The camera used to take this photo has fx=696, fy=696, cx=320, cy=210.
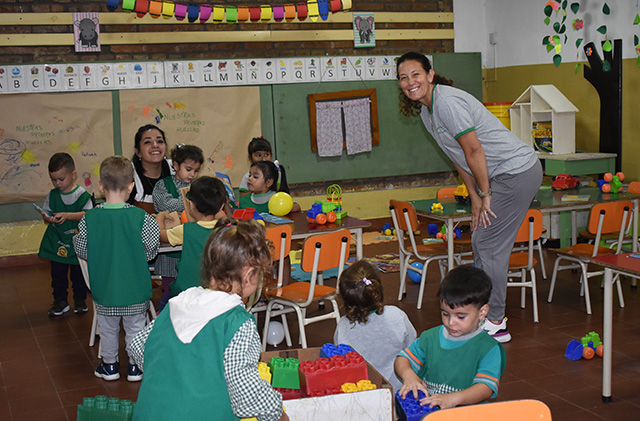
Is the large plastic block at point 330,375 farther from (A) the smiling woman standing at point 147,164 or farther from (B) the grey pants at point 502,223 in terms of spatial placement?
(A) the smiling woman standing at point 147,164

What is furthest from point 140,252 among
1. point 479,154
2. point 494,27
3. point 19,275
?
point 494,27

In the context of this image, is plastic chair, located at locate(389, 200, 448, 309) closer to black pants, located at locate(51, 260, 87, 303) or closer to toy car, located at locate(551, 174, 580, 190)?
toy car, located at locate(551, 174, 580, 190)

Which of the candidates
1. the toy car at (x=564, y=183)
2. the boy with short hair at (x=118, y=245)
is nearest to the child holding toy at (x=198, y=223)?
the boy with short hair at (x=118, y=245)

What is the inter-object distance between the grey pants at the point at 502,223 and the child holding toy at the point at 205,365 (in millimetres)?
2313

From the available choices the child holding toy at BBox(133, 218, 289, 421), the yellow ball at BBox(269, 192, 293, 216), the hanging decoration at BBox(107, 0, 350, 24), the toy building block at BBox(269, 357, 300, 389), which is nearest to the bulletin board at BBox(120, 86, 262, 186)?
the hanging decoration at BBox(107, 0, 350, 24)

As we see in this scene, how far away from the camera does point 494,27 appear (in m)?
8.45

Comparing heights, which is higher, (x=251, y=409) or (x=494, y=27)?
(x=494, y=27)

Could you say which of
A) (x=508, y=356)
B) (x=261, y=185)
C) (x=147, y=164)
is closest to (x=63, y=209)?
(x=147, y=164)

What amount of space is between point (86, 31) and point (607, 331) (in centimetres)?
591

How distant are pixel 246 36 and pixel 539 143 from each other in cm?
333

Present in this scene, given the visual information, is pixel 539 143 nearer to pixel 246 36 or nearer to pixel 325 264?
pixel 246 36

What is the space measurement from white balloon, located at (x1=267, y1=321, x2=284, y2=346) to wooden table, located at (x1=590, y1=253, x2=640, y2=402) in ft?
6.24

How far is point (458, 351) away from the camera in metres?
2.25

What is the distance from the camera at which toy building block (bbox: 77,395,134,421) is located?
212cm
